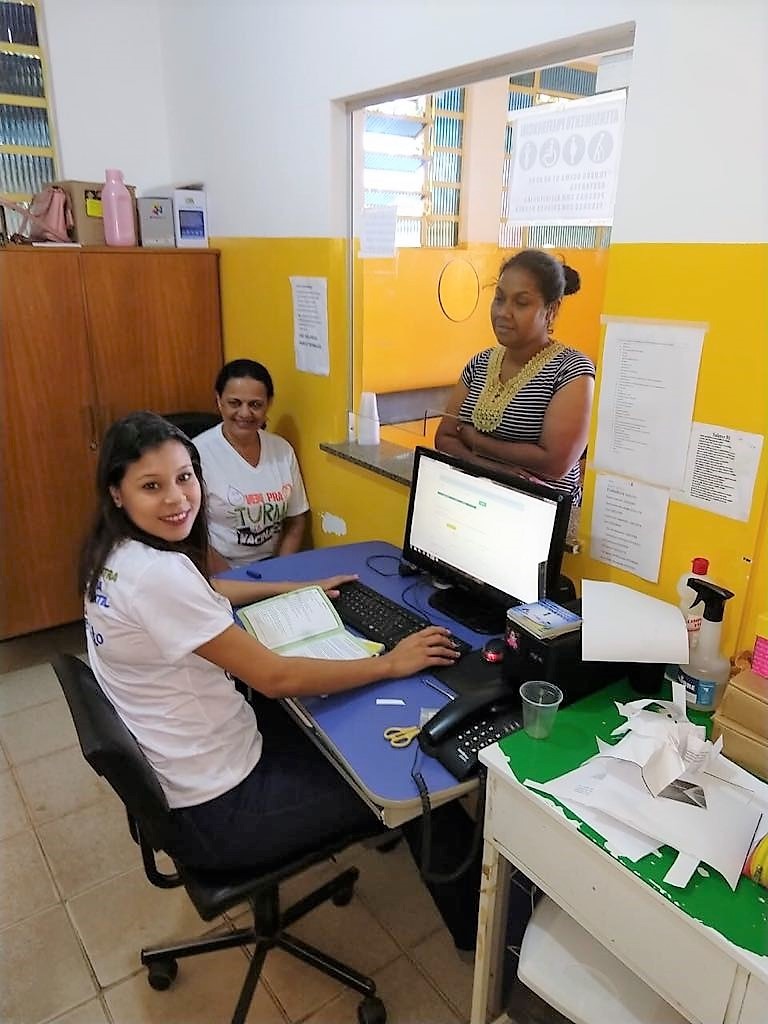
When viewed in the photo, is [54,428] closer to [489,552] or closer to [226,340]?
[226,340]

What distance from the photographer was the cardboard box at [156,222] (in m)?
2.92

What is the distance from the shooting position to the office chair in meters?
1.17

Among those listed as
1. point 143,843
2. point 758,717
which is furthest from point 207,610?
point 758,717

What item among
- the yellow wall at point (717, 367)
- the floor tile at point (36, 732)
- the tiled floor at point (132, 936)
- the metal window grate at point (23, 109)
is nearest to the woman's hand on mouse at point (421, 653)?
the yellow wall at point (717, 367)

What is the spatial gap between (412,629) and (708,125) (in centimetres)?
115

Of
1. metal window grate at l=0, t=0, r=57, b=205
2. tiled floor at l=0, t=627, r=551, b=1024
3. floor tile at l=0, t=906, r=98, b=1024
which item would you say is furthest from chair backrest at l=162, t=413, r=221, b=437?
floor tile at l=0, t=906, r=98, b=1024

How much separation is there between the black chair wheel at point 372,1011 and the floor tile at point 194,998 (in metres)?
Answer: 0.18

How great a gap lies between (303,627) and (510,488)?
568 millimetres

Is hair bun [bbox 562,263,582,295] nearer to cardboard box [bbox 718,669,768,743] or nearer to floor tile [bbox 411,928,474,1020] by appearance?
cardboard box [bbox 718,669,768,743]

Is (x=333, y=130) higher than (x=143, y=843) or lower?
higher

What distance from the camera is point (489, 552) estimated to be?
169 cm

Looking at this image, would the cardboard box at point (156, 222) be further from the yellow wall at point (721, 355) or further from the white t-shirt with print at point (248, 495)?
the yellow wall at point (721, 355)

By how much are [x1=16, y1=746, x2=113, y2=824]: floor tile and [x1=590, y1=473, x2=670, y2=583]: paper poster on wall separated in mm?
1688

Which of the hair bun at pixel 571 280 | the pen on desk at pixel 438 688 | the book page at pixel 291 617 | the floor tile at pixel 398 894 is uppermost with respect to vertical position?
the hair bun at pixel 571 280
